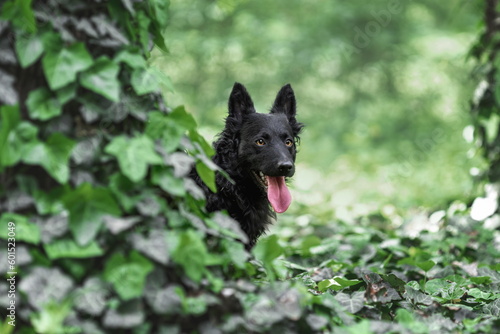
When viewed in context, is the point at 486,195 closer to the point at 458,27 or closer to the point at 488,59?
the point at 488,59

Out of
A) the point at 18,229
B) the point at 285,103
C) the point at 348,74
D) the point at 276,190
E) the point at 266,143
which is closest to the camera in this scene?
the point at 18,229

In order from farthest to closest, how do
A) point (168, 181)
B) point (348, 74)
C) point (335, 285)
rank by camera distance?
1. point (348, 74)
2. point (335, 285)
3. point (168, 181)

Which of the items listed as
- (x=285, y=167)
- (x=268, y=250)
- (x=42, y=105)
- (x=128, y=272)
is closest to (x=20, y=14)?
(x=42, y=105)

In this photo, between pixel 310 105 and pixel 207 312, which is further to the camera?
pixel 310 105

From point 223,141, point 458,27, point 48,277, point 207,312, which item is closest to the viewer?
point 48,277

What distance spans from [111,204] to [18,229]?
0.35m

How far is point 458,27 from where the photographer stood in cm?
1267

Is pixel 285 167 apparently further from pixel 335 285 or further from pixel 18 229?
pixel 18 229

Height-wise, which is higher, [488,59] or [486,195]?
[488,59]

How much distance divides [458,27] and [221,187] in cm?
1083

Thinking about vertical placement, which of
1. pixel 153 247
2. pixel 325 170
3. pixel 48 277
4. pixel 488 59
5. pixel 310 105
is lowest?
pixel 48 277

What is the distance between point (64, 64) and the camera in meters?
2.05

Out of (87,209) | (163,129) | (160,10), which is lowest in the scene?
(87,209)

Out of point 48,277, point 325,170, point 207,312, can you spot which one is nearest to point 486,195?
point 207,312
